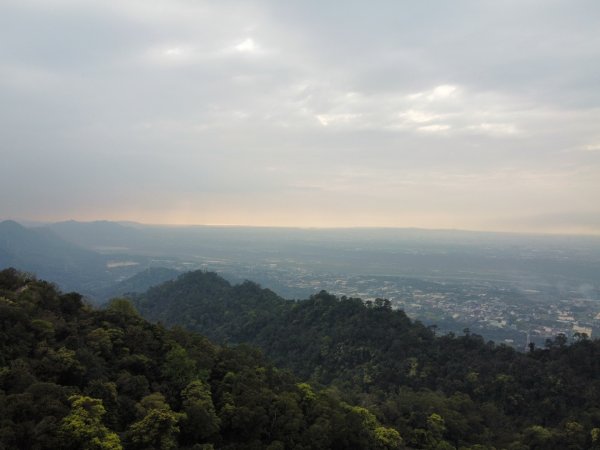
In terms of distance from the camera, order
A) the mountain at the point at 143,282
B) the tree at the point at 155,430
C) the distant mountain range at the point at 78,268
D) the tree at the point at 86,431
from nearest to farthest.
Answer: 1. the tree at the point at 86,431
2. the tree at the point at 155,430
3. the mountain at the point at 143,282
4. the distant mountain range at the point at 78,268

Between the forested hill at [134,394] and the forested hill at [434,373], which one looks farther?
the forested hill at [434,373]

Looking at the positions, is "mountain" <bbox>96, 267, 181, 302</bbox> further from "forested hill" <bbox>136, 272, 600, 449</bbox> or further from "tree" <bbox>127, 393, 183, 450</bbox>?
"tree" <bbox>127, 393, 183, 450</bbox>

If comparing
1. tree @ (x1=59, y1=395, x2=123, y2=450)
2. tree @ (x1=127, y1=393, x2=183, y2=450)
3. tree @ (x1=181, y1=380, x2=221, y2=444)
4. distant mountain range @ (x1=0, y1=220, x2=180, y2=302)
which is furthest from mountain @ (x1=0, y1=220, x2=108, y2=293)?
tree @ (x1=59, y1=395, x2=123, y2=450)

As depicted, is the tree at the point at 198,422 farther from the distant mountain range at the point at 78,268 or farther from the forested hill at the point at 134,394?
the distant mountain range at the point at 78,268

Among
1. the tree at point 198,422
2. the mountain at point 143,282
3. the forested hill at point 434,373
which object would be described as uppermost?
the tree at point 198,422

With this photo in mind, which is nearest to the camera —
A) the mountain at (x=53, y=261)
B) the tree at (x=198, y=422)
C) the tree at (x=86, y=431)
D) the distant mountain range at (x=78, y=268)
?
the tree at (x=86, y=431)

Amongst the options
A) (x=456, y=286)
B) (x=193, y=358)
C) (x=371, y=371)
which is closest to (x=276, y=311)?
(x=371, y=371)

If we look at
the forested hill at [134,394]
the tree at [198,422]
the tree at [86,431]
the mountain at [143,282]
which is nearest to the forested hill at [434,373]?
the forested hill at [134,394]
